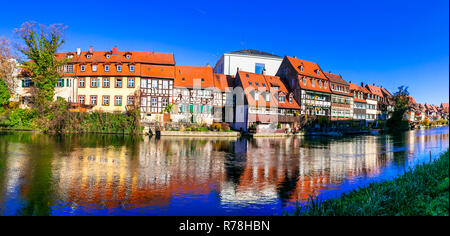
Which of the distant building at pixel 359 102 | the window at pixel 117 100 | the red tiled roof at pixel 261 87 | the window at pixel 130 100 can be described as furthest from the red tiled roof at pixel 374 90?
the window at pixel 117 100

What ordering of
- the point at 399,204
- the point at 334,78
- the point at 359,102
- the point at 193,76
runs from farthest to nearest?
1. the point at 359,102
2. the point at 334,78
3. the point at 193,76
4. the point at 399,204

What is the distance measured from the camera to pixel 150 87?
39.0 metres

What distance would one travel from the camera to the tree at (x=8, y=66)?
37.1 metres

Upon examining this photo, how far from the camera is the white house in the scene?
5272cm

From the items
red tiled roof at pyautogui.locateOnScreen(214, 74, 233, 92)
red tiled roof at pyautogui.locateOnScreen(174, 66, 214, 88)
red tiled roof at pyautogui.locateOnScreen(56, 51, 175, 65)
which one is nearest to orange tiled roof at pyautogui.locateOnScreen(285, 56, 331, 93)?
red tiled roof at pyautogui.locateOnScreen(214, 74, 233, 92)

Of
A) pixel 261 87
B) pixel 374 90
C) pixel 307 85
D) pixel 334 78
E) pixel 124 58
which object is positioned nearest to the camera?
pixel 124 58

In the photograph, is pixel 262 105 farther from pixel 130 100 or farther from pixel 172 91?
pixel 130 100

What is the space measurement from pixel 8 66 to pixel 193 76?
2517cm

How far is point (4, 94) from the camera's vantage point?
36031 millimetres

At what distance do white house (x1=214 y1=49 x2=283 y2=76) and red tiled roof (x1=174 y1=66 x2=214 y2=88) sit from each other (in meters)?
9.70

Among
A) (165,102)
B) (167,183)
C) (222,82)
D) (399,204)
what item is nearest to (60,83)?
(165,102)

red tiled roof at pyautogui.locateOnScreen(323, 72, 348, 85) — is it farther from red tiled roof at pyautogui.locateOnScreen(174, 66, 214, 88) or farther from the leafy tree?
the leafy tree

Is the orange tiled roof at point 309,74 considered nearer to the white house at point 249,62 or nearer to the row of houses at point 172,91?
the row of houses at point 172,91
